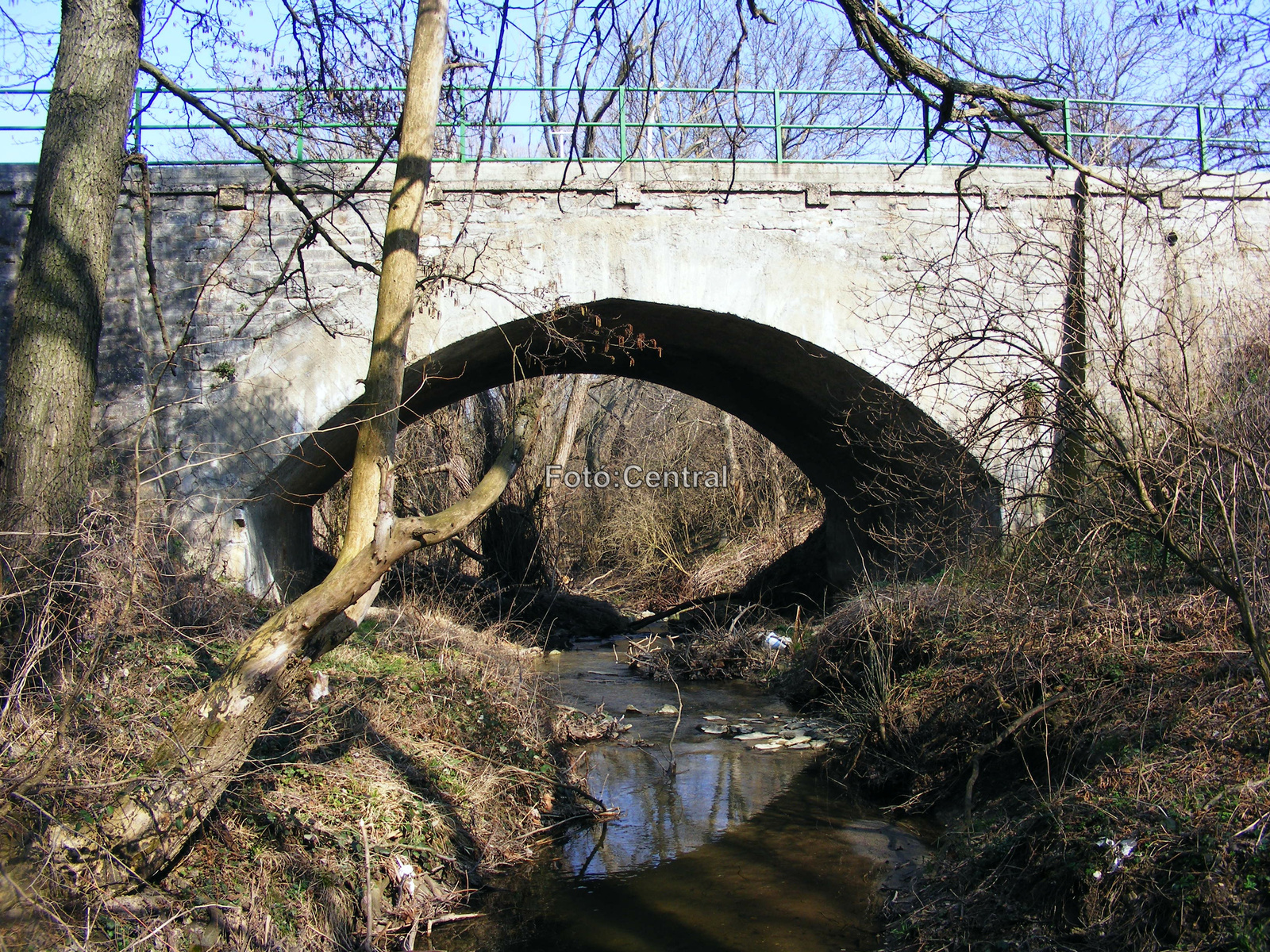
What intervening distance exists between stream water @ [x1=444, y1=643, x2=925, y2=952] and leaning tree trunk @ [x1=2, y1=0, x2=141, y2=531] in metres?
3.09

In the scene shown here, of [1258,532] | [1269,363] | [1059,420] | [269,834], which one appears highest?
[1269,363]

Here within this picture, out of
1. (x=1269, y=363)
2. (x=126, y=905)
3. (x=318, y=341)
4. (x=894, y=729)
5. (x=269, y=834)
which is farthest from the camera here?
(x=318, y=341)

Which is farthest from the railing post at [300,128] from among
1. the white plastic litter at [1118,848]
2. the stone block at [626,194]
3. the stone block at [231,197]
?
the white plastic litter at [1118,848]

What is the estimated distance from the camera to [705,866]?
5.30m

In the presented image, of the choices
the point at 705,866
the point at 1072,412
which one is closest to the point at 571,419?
the point at 705,866

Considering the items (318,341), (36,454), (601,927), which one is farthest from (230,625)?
(601,927)

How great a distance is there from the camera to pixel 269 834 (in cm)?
442

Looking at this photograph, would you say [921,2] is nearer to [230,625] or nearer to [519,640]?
[230,625]

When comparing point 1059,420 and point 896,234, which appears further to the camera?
point 896,234

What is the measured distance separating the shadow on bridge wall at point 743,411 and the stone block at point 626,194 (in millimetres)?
936

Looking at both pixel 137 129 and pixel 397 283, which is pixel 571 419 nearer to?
pixel 137 129

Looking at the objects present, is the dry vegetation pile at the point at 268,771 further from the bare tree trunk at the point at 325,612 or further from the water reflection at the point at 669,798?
the water reflection at the point at 669,798

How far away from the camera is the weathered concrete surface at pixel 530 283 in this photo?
8117 mm

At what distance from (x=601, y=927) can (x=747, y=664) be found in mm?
6061
